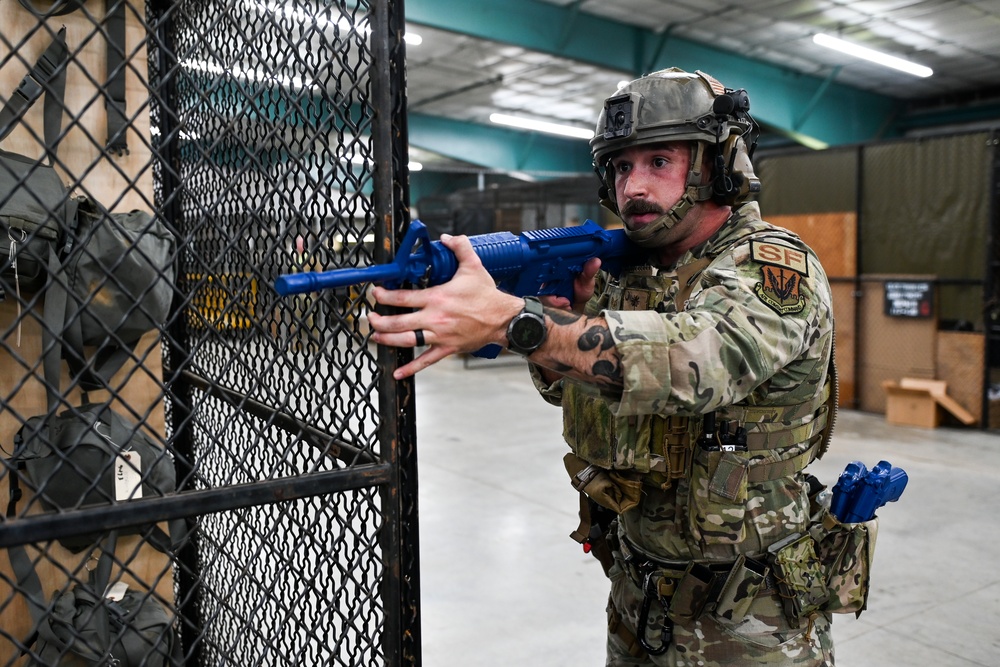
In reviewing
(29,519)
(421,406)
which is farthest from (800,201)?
(29,519)

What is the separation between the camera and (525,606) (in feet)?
10.5

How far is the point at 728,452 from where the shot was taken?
146 centimetres

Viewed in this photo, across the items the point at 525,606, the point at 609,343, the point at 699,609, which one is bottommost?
the point at 525,606

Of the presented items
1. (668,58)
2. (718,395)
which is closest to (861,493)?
(718,395)

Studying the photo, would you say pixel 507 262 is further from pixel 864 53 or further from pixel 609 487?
pixel 864 53

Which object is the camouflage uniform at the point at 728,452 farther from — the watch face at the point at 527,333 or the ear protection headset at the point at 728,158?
the watch face at the point at 527,333

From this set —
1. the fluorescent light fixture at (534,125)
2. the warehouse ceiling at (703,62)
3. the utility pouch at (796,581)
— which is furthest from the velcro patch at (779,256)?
the fluorescent light fixture at (534,125)

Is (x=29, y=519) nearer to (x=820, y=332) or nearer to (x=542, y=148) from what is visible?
(x=820, y=332)

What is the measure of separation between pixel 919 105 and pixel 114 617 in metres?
16.5

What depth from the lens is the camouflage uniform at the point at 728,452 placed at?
51.6 inches

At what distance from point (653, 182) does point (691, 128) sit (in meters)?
0.13

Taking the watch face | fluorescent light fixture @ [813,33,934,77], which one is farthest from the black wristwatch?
fluorescent light fixture @ [813,33,934,77]

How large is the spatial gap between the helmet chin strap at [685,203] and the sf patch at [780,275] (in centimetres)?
19

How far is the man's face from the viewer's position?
1.56 meters
